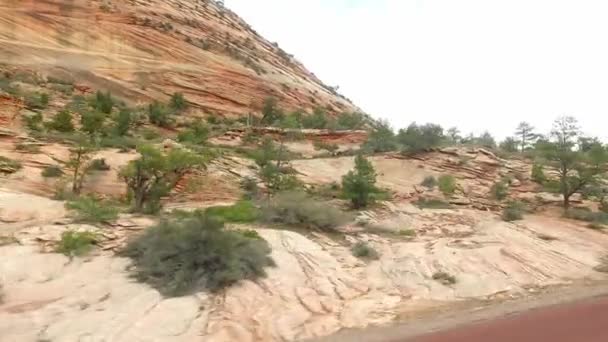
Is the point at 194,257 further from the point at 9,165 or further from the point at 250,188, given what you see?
the point at 9,165

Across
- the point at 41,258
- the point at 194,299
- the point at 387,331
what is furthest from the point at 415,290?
the point at 41,258

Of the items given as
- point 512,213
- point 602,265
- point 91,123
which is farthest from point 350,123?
point 602,265

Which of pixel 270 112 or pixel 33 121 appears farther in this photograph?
pixel 270 112

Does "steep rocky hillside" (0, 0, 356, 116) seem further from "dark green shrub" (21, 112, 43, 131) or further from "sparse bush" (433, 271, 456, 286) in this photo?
"sparse bush" (433, 271, 456, 286)

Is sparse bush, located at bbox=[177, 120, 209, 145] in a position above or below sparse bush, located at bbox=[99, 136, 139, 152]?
above

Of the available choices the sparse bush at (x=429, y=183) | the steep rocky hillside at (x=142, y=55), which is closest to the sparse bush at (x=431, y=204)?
the sparse bush at (x=429, y=183)

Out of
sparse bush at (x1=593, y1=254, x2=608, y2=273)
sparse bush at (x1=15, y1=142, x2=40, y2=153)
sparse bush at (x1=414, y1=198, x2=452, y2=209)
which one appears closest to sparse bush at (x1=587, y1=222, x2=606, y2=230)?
sparse bush at (x1=593, y1=254, x2=608, y2=273)

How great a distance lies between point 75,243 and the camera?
37.7ft

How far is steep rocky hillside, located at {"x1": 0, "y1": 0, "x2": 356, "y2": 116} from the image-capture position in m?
38.1

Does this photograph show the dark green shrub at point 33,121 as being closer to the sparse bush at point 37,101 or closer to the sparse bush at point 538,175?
the sparse bush at point 37,101

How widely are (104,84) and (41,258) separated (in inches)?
1136

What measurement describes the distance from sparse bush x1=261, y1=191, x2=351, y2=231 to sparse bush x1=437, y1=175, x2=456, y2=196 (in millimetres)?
7714

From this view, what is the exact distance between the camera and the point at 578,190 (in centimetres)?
2234

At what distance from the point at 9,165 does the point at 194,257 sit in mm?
10898
